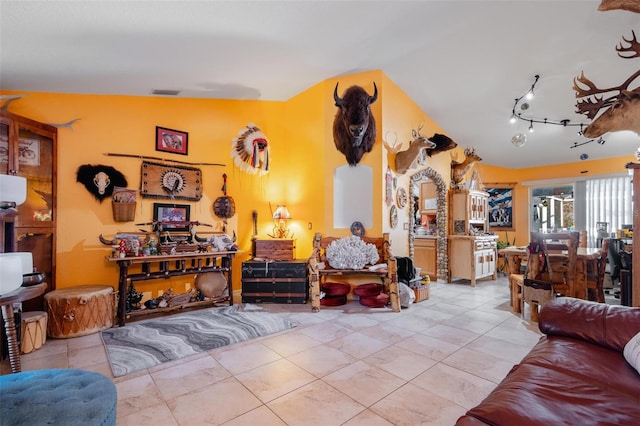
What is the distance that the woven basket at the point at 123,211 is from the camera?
152 inches

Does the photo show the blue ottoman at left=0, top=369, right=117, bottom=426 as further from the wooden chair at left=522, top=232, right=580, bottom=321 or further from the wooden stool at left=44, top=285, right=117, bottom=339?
the wooden chair at left=522, top=232, right=580, bottom=321

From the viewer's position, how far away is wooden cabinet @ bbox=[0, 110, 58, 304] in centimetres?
296

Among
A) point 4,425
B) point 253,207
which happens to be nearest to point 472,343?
point 4,425

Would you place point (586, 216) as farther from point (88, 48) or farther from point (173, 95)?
point (88, 48)

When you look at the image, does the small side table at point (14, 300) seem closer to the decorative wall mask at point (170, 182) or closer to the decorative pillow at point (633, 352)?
the decorative wall mask at point (170, 182)

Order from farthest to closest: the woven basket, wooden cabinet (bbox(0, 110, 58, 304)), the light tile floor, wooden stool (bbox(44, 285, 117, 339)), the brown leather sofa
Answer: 1. the woven basket
2. wooden stool (bbox(44, 285, 117, 339))
3. wooden cabinet (bbox(0, 110, 58, 304))
4. the light tile floor
5. the brown leather sofa

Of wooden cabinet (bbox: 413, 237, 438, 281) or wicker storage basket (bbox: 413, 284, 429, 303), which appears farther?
wooden cabinet (bbox: 413, 237, 438, 281)

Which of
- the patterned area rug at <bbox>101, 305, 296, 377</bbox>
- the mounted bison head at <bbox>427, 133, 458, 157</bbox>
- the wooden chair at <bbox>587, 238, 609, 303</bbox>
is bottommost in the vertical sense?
the patterned area rug at <bbox>101, 305, 296, 377</bbox>

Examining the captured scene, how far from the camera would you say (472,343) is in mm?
2971

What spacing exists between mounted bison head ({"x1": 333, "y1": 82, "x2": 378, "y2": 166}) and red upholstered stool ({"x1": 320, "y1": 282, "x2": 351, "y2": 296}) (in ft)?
6.32

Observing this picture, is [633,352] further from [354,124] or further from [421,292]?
[354,124]

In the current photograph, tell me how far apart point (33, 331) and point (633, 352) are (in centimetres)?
462

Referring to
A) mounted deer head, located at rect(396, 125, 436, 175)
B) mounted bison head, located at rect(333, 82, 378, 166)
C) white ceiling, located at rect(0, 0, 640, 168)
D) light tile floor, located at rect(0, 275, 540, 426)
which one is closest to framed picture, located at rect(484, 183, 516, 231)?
white ceiling, located at rect(0, 0, 640, 168)

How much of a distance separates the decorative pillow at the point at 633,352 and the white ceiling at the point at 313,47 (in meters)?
3.45
